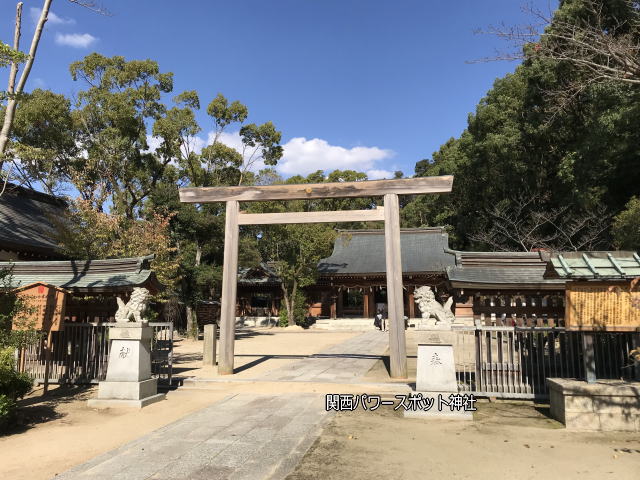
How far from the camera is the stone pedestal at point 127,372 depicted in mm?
7273

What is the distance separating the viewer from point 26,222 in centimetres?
1684

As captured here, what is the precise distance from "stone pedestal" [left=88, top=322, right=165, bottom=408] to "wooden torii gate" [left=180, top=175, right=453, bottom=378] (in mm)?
2553

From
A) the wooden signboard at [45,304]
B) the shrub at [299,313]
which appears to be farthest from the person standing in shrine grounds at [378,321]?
the wooden signboard at [45,304]

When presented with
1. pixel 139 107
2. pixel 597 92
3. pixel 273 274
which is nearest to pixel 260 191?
pixel 597 92

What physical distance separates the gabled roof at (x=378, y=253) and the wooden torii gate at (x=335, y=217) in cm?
1718

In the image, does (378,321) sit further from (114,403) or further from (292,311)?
(114,403)

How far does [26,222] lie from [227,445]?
16.2m

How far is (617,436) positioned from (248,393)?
19.4 ft

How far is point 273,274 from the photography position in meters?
30.8

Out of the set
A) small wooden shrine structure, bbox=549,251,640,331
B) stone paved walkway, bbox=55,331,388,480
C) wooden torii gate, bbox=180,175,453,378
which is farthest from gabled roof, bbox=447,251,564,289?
stone paved walkway, bbox=55,331,388,480

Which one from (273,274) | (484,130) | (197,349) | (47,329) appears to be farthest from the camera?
(273,274)

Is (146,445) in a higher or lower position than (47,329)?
lower

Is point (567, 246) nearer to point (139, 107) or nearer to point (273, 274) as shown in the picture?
point (273, 274)

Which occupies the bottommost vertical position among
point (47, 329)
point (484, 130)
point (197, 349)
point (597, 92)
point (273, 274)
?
point (197, 349)
